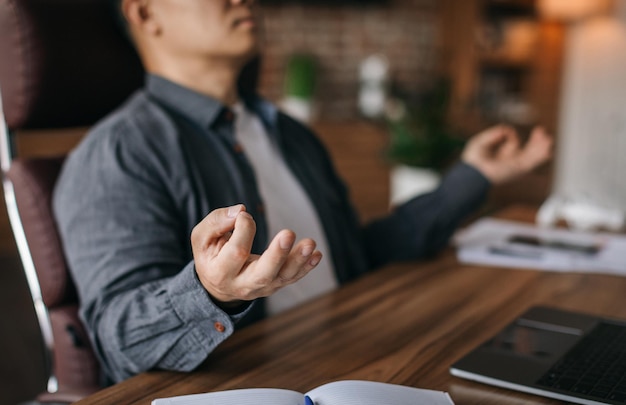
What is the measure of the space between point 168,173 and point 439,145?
2014 millimetres

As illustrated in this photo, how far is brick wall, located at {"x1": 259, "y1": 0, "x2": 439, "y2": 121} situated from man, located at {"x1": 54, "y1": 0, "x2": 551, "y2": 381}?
261cm

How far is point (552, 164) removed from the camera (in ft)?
13.3

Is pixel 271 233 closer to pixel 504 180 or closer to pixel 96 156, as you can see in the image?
pixel 96 156

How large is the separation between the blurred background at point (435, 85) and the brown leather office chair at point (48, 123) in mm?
1672

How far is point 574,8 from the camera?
3.53 meters

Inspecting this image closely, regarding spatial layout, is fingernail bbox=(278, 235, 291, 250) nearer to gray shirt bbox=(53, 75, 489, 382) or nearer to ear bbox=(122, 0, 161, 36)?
gray shirt bbox=(53, 75, 489, 382)

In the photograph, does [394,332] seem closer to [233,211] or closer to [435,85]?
[233,211]

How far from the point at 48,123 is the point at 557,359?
85cm

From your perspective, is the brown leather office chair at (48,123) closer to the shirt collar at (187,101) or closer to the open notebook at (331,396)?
the shirt collar at (187,101)

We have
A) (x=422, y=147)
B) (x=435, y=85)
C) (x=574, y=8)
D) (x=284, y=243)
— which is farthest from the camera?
(x=435, y=85)

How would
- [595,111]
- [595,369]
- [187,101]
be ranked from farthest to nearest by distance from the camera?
[595,111] < [187,101] < [595,369]

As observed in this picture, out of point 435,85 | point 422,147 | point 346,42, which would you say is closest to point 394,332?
point 422,147

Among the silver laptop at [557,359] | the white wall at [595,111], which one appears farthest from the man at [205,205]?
the white wall at [595,111]

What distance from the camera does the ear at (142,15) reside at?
1128mm
